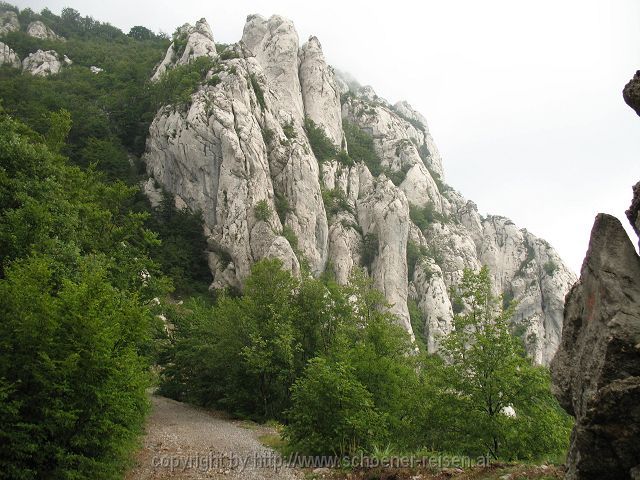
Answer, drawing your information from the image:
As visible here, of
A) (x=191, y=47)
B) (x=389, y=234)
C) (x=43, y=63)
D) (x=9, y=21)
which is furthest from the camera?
(x=9, y=21)

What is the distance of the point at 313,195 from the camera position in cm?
5719

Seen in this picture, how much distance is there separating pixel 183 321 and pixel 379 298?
545 inches

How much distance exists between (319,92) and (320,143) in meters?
16.1

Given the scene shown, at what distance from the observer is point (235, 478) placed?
1210 centimetres

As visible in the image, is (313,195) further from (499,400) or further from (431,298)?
(499,400)

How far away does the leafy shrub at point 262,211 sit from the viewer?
49156 millimetres

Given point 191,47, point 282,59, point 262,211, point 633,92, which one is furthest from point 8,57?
point 633,92

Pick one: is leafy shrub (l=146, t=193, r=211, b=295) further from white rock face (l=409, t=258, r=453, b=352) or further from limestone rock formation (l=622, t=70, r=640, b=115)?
limestone rock formation (l=622, t=70, r=640, b=115)

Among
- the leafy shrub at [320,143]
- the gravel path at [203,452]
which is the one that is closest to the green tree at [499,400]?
the gravel path at [203,452]

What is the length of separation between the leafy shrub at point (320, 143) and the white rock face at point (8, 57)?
4895 cm

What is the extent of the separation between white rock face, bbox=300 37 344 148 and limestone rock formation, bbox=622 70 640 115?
238ft

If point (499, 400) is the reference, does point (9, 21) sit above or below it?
above

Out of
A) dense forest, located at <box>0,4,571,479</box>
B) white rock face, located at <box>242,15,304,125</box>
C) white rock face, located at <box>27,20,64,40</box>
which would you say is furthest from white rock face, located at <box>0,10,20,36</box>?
dense forest, located at <box>0,4,571,479</box>

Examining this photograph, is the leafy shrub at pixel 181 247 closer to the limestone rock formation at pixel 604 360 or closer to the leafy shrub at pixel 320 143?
the leafy shrub at pixel 320 143
